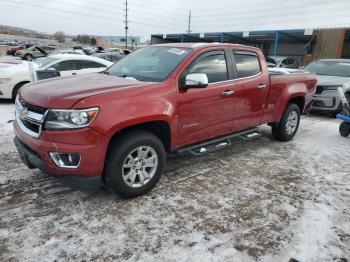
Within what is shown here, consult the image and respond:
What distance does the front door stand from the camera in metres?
4.01

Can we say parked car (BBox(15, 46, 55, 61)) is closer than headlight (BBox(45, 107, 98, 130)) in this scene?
No

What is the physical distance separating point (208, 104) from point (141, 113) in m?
1.20

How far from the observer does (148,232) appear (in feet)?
10.1

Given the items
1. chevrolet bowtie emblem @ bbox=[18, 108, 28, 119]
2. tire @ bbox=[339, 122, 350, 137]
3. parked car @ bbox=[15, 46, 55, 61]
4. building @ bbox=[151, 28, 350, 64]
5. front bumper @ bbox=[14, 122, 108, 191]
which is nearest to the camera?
front bumper @ bbox=[14, 122, 108, 191]

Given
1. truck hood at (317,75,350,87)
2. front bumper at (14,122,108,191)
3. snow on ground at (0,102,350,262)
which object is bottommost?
snow on ground at (0,102,350,262)

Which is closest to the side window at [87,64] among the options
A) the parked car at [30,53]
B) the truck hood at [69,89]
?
the truck hood at [69,89]

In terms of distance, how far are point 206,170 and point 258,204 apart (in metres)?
1.12

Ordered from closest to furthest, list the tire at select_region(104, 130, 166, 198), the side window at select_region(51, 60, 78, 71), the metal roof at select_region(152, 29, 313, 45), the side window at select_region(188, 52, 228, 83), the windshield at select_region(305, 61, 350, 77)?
the tire at select_region(104, 130, 166, 198)
the side window at select_region(188, 52, 228, 83)
the side window at select_region(51, 60, 78, 71)
the windshield at select_region(305, 61, 350, 77)
the metal roof at select_region(152, 29, 313, 45)

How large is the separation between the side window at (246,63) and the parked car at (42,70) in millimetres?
5758

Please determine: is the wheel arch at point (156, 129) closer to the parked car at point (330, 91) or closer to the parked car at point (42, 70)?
the parked car at point (42, 70)

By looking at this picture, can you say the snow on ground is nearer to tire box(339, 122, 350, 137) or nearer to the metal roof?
tire box(339, 122, 350, 137)

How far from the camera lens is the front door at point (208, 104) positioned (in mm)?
4012

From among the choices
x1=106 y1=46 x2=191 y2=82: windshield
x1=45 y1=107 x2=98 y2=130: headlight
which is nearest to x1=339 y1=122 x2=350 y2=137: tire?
x1=106 y1=46 x2=191 y2=82: windshield

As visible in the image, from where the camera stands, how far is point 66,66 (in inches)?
363
